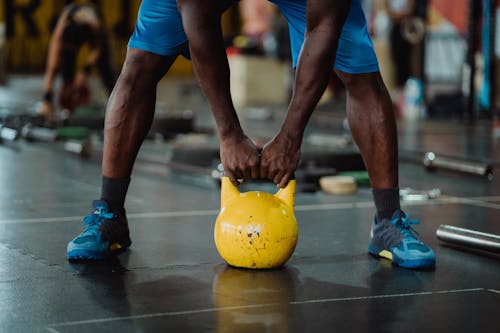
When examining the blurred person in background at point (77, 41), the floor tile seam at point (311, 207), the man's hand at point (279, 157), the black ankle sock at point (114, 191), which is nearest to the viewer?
the man's hand at point (279, 157)

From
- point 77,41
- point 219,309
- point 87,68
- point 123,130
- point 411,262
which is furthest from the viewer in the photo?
point 87,68

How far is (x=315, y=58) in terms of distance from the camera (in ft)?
7.83

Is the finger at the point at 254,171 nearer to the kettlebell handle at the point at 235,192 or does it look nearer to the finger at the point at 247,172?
the finger at the point at 247,172

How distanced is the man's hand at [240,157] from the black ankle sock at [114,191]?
1.46 ft

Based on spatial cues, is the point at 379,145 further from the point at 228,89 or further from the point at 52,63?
the point at 52,63

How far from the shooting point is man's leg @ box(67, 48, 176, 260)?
2705 mm

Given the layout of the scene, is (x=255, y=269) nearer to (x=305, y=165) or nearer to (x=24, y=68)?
(x=305, y=165)

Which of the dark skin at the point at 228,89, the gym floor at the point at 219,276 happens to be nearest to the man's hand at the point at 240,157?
the dark skin at the point at 228,89

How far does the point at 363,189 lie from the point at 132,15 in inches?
643

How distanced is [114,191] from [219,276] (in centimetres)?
49

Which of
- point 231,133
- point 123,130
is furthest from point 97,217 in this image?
point 231,133

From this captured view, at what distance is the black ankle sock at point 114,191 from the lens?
275cm

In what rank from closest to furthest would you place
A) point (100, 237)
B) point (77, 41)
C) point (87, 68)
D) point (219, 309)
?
1. point (219, 309)
2. point (100, 237)
3. point (77, 41)
4. point (87, 68)

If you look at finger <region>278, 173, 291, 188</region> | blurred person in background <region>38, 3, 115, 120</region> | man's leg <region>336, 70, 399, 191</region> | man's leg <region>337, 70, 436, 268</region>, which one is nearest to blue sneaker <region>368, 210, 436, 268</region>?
Answer: man's leg <region>337, 70, 436, 268</region>
